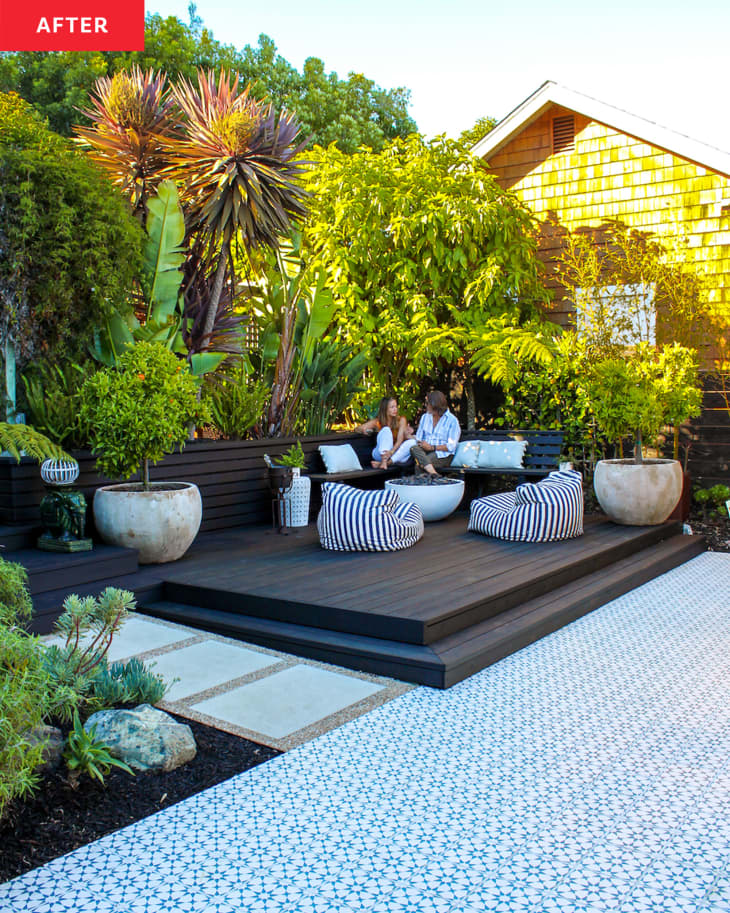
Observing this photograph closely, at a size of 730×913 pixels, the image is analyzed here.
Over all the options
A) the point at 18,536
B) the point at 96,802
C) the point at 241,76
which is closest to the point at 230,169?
the point at 18,536

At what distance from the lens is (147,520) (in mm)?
5348

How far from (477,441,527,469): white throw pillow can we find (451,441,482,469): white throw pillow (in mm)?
47

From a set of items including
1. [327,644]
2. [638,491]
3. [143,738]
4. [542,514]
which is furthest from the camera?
[638,491]

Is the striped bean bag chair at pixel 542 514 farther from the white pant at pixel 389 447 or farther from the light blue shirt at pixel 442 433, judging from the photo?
the white pant at pixel 389 447

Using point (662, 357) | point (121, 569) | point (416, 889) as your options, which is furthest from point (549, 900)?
point (662, 357)

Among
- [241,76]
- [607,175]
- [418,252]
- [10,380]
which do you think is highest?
[241,76]

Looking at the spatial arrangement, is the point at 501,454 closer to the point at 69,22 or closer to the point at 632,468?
the point at 632,468

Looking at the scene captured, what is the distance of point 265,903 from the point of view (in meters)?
2.10

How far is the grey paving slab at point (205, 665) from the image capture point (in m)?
3.69

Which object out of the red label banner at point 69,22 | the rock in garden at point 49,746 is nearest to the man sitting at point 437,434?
the rock in garden at point 49,746

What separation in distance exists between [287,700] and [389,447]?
491 centimetres

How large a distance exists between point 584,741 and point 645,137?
28.6 feet

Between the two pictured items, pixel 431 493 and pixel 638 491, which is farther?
pixel 431 493

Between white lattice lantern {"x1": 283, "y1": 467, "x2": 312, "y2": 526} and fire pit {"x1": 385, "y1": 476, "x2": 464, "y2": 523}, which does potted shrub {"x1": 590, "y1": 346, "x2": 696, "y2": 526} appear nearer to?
fire pit {"x1": 385, "y1": 476, "x2": 464, "y2": 523}
